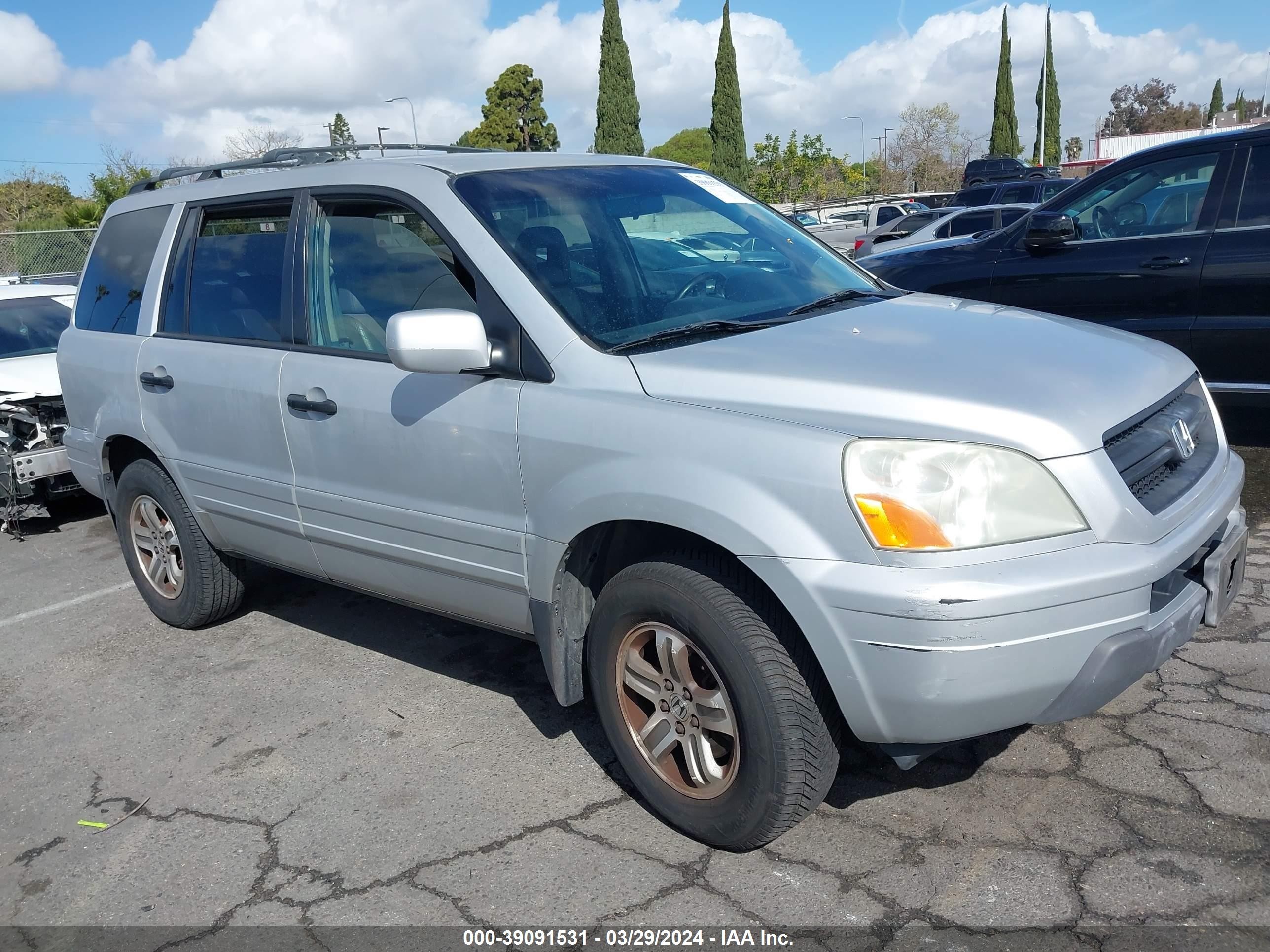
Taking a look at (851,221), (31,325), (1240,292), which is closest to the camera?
(1240,292)

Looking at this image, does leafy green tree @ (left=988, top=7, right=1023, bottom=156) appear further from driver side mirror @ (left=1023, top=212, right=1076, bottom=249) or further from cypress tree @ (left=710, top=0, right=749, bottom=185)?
driver side mirror @ (left=1023, top=212, right=1076, bottom=249)

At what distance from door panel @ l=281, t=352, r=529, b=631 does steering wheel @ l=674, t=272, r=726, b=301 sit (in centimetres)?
66

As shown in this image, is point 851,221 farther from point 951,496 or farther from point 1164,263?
point 951,496

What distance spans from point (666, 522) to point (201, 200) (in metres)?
2.93

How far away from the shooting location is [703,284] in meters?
3.54

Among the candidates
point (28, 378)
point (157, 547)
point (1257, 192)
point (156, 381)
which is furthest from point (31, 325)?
point (1257, 192)

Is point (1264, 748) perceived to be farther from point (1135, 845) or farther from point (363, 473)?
point (363, 473)

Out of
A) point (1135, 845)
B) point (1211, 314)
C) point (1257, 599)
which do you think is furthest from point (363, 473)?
point (1211, 314)

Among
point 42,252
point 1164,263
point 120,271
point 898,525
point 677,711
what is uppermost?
point 42,252

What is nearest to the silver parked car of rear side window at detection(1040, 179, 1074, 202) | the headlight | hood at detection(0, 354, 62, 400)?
the headlight

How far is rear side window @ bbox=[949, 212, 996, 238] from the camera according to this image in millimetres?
14320

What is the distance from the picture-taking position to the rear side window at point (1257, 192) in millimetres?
5504

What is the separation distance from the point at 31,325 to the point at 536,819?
6.86 meters

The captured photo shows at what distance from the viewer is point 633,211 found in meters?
3.76
